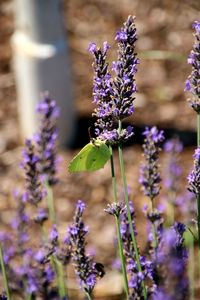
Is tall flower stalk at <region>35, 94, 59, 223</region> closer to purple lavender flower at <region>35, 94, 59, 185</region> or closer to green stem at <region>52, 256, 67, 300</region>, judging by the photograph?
purple lavender flower at <region>35, 94, 59, 185</region>

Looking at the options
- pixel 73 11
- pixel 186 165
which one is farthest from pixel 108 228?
pixel 73 11

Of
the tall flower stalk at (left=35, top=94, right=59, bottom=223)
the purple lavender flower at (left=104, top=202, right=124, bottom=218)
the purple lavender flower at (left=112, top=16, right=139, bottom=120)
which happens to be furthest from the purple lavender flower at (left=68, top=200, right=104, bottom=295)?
the tall flower stalk at (left=35, top=94, right=59, bottom=223)

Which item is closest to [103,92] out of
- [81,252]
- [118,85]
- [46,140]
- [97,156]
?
[118,85]

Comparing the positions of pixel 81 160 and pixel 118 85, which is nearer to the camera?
pixel 118 85

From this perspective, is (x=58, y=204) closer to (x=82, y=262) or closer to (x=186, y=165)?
(x=186, y=165)

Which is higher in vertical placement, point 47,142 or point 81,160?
point 47,142

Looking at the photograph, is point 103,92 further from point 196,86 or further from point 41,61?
point 41,61

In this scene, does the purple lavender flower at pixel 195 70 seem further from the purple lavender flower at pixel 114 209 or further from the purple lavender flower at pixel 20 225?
the purple lavender flower at pixel 20 225
